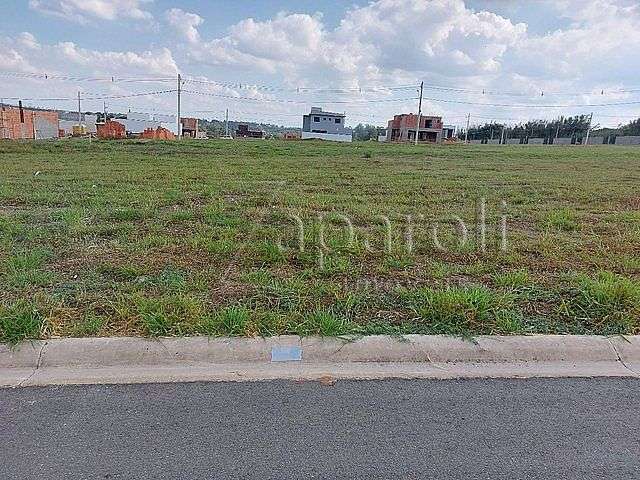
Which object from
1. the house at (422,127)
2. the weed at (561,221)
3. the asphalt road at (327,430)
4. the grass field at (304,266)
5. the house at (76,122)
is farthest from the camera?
the house at (422,127)

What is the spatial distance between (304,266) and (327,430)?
2.17 m

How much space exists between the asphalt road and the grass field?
57 cm

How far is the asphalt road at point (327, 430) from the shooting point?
198cm

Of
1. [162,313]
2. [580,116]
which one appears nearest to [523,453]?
[162,313]

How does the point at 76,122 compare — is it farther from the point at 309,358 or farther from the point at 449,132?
the point at 309,358

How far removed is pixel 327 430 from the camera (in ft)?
7.28

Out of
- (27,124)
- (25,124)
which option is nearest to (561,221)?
(25,124)

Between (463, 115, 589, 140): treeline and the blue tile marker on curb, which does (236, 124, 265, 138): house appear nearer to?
(463, 115, 589, 140): treeline

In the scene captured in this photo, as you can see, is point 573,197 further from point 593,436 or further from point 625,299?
point 593,436

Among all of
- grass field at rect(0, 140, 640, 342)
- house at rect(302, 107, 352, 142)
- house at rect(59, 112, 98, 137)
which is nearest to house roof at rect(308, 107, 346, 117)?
house at rect(302, 107, 352, 142)

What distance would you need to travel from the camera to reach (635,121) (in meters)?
79.2

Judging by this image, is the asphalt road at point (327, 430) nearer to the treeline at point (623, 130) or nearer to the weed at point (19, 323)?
the weed at point (19, 323)

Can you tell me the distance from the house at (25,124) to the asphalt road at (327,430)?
4375 centimetres

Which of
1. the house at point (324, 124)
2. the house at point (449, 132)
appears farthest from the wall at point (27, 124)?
the house at point (449, 132)
